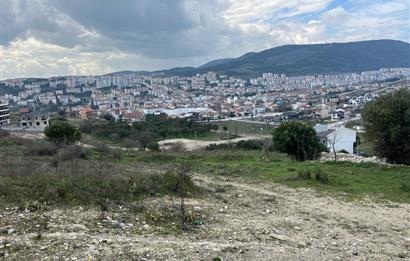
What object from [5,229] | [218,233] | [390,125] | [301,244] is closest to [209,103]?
[390,125]

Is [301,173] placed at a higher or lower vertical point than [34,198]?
lower

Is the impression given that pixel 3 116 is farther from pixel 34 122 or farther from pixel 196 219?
pixel 196 219

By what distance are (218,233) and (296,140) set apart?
18.6m

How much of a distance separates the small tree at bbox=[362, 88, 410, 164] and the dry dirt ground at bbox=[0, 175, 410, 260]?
8.93 meters

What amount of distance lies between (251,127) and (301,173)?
Result: 66434 millimetres

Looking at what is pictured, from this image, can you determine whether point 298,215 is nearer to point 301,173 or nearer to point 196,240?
point 196,240

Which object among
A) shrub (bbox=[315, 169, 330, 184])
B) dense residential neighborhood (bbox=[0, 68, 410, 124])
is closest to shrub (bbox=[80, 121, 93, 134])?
dense residential neighborhood (bbox=[0, 68, 410, 124])

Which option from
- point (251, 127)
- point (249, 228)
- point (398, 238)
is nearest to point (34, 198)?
point (249, 228)

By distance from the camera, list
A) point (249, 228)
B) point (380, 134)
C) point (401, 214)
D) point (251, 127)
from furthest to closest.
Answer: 1. point (251, 127)
2. point (380, 134)
3. point (401, 214)
4. point (249, 228)

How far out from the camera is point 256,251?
7500 millimetres

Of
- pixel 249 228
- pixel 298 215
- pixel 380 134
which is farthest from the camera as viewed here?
pixel 380 134

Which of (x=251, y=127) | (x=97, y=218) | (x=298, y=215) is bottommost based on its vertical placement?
(x=251, y=127)

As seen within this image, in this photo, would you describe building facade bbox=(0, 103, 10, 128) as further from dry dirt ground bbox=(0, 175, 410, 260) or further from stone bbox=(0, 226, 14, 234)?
stone bbox=(0, 226, 14, 234)

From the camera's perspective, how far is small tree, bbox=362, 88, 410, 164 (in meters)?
19.9
